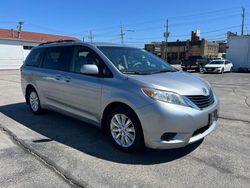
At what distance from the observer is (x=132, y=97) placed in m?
4.09

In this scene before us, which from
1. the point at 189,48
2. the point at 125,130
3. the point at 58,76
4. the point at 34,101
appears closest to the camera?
the point at 125,130

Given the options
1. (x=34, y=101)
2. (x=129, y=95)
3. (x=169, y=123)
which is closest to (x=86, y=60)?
(x=129, y=95)

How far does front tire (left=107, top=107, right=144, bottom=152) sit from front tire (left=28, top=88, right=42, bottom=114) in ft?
9.50

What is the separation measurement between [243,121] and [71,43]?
14.0ft

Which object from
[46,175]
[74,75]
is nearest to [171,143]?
[46,175]

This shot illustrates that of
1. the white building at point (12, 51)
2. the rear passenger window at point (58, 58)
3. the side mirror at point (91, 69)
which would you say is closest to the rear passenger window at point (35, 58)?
the rear passenger window at point (58, 58)

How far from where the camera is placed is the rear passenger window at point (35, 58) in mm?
6840

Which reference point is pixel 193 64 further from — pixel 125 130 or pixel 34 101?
pixel 125 130

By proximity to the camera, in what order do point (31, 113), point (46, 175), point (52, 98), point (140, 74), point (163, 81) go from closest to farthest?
1. point (46, 175)
2. point (163, 81)
3. point (140, 74)
4. point (52, 98)
5. point (31, 113)

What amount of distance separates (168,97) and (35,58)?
14.3 feet

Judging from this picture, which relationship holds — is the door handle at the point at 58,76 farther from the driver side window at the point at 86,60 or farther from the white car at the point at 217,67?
the white car at the point at 217,67

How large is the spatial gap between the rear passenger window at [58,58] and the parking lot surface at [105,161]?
130cm

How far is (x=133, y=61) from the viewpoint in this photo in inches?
199

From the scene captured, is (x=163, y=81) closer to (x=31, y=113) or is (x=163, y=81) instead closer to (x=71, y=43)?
(x=71, y=43)
